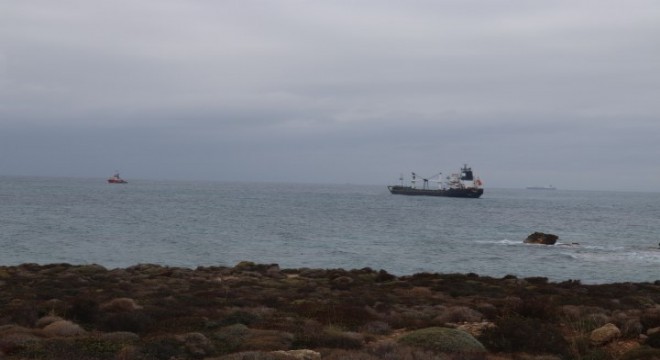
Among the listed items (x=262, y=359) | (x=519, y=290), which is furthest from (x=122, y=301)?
(x=519, y=290)

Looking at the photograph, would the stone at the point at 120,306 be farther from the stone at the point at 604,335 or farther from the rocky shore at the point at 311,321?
the stone at the point at 604,335

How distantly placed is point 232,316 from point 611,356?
8722mm

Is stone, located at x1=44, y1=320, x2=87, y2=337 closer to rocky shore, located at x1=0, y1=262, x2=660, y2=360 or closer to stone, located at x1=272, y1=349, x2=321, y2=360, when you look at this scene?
rocky shore, located at x1=0, y1=262, x2=660, y2=360

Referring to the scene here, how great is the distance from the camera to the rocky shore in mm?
12156

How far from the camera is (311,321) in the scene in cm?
1591

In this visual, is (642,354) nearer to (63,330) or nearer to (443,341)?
(443,341)

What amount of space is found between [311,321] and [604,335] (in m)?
6.64

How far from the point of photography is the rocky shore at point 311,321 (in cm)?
1216

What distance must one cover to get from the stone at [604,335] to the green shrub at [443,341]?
9.61 feet

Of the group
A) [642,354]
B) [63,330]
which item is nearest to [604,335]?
[642,354]

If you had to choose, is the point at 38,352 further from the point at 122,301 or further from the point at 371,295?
the point at 371,295

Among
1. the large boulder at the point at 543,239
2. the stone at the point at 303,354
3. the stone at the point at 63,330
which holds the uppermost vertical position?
the stone at the point at 303,354

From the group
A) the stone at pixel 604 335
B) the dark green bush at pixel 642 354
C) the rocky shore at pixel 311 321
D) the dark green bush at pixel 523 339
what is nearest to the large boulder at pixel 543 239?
the rocky shore at pixel 311 321

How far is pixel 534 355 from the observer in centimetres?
1259
